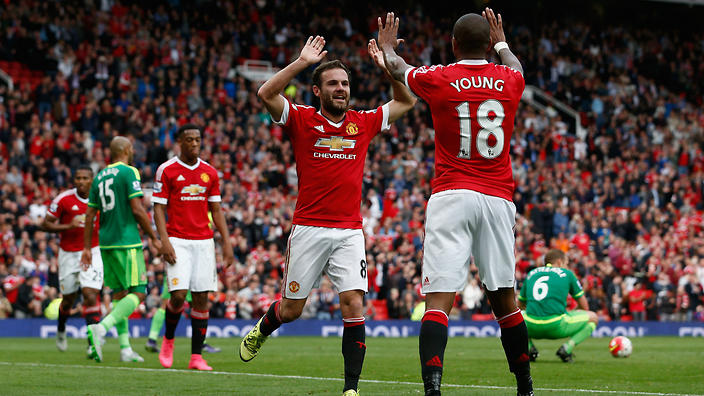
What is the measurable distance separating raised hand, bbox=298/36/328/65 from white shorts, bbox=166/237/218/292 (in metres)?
4.19

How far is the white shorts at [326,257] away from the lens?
26.4 feet

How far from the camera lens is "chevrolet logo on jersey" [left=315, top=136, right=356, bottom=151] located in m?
8.12

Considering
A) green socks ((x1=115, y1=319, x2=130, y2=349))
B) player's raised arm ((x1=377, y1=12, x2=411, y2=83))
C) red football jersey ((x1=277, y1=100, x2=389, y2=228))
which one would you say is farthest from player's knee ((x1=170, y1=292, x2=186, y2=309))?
player's raised arm ((x1=377, y1=12, x2=411, y2=83))

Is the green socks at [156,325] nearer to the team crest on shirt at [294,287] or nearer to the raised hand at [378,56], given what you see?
the team crest on shirt at [294,287]

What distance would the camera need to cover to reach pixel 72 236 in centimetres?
1498

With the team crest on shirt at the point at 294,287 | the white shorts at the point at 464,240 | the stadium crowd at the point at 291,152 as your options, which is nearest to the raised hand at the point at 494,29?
the white shorts at the point at 464,240

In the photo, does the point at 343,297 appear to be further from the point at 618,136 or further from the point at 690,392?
the point at 618,136

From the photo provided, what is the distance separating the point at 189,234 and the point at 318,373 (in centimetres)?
214

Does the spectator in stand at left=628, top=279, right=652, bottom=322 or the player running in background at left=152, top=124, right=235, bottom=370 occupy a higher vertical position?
the player running in background at left=152, top=124, right=235, bottom=370

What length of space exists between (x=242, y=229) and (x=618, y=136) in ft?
50.7

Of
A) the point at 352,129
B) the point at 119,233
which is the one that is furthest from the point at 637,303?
the point at 352,129

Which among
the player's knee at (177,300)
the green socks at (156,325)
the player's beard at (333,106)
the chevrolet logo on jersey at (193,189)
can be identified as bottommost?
the green socks at (156,325)

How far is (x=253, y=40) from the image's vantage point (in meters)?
32.5

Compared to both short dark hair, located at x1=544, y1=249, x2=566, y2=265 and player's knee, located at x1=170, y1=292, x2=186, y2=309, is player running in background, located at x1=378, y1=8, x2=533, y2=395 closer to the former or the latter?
player's knee, located at x1=170, y1=292, x2=186, y2=309
